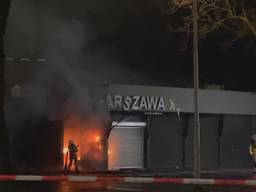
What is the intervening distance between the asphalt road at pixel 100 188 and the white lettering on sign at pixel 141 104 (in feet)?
36.3

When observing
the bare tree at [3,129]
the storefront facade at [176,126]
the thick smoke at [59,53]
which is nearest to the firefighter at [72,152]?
the thick smoke at [59,53]

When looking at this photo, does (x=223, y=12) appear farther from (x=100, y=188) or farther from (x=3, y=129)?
(x=3, y=129)

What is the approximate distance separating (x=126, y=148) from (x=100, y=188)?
1525 centimetres

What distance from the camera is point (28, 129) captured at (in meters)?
32.1

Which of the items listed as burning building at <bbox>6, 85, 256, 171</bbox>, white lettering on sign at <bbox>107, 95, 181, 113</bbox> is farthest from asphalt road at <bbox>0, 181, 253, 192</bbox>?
white lettering on sign at <bbox>107, 95, 181, 113</bbox>

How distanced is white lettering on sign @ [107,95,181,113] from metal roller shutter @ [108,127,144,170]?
1.46 m

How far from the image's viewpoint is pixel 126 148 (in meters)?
36.1

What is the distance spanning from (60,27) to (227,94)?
10857 millimetres

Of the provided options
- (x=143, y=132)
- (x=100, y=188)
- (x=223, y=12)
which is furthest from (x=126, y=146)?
(x=100, y=188)

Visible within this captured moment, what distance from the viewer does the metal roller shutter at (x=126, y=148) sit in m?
35.6

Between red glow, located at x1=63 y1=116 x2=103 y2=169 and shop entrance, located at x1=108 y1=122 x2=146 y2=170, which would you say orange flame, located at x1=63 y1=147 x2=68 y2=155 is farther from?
shop entrance, located at x1=108 y1=122 x2=146 y2=170

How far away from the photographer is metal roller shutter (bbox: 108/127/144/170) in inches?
1401

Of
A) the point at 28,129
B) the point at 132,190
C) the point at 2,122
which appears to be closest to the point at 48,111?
the point at 28,129

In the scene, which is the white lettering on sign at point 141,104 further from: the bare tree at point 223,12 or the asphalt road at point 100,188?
the asphalt road at point 100,188
